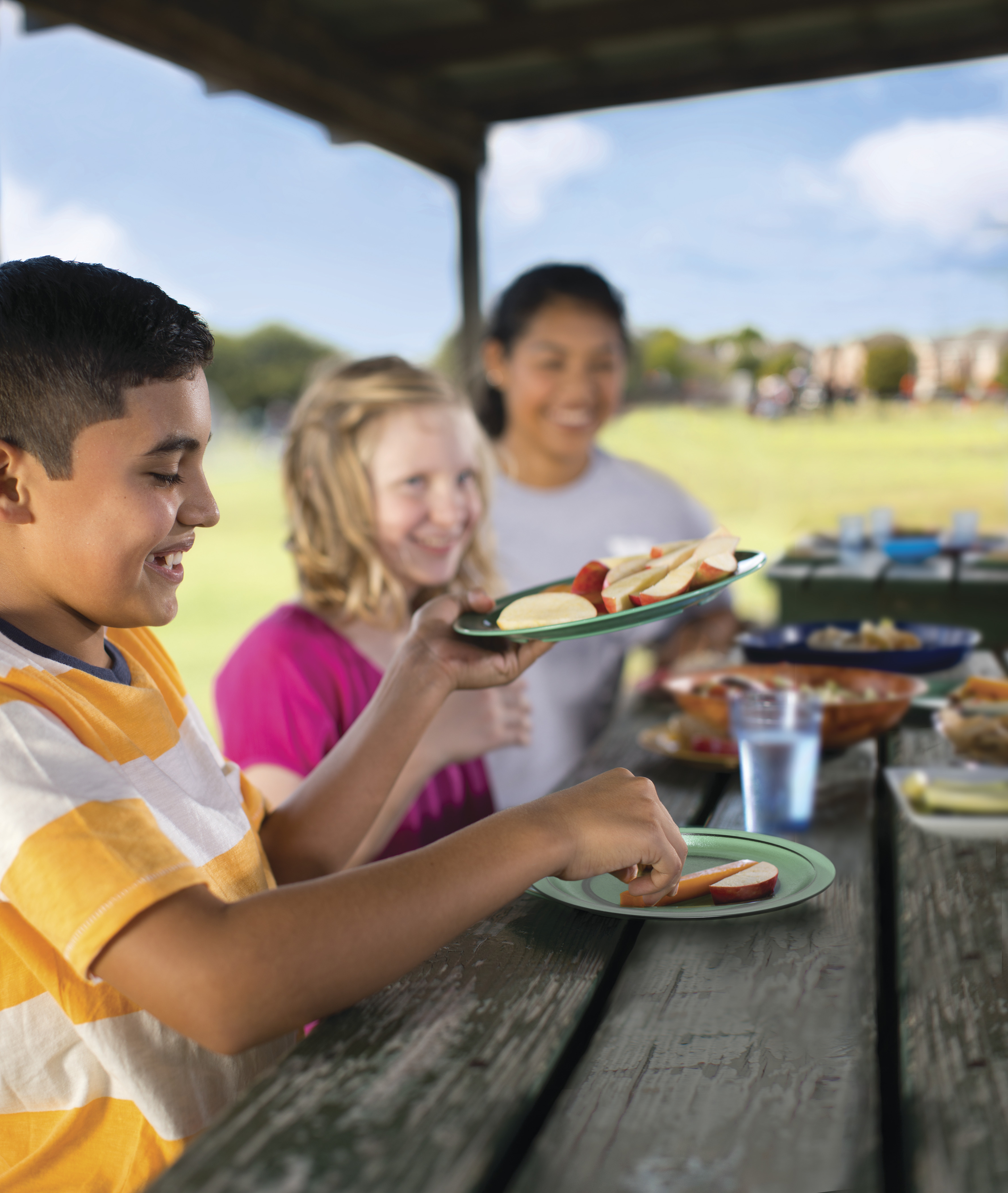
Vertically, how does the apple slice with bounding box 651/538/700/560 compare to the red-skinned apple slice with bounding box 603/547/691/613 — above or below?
above

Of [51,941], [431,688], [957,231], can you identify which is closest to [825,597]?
[431,688]

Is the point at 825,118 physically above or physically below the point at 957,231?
above

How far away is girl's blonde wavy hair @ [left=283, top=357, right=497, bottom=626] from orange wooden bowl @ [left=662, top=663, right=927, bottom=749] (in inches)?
19.3

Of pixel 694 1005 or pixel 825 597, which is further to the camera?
pixel 825 597

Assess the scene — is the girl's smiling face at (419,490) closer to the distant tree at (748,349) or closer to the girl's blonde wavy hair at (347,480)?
the girl's blonde wavy hair at (347,480)

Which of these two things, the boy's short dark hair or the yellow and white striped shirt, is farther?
the boy's short dark hair

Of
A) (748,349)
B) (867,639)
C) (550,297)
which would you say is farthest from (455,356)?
(748,349)

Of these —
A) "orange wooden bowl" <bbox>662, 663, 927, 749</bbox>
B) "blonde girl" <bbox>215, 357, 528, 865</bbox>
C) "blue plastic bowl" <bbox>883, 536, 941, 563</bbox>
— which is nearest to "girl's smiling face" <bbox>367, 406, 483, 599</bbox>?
"blonde girl" <bbox>215, 357, 528, 865</bbox>

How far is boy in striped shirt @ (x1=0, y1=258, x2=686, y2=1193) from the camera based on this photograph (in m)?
0.60

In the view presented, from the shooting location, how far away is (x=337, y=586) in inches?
65.2

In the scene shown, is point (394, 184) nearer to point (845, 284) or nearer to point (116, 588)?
point (845, 284)

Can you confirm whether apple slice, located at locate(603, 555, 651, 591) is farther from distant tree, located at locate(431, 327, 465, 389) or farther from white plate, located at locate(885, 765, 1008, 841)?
distant tree, located at locate(431, 327, 465, 389)

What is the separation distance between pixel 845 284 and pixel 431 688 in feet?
54.9

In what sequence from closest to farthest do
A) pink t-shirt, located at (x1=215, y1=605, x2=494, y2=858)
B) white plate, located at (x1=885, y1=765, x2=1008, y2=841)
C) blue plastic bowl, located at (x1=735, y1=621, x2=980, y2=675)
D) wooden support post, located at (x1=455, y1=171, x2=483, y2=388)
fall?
white plate, located at (x1=885, y1=765, x2=1008, y2=841) < pink t-shirt, located at (x1=215, y1=605, x2=494, y2=858) < blue plastic bowl, located at (x1=735, y1=621, x2=980, y2=675) < wooden support post, located at (x1=455, y1=171, x2=483, y2=388)
